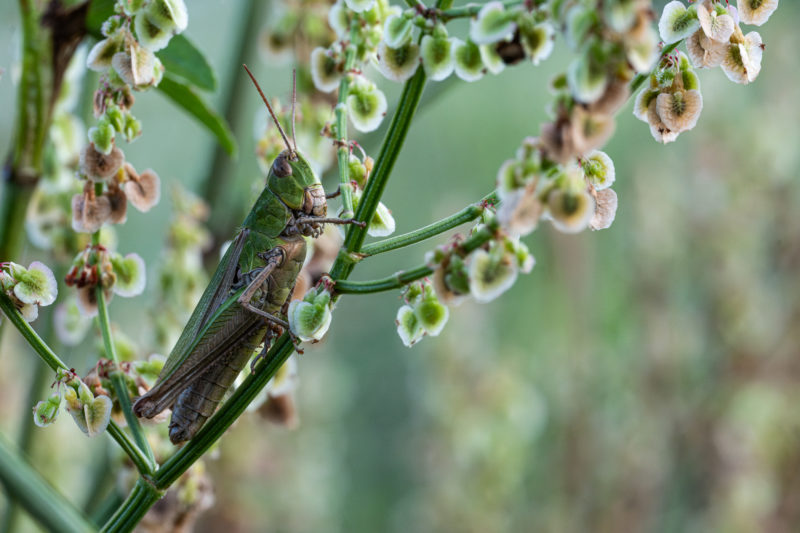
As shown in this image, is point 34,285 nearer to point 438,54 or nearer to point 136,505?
point 136,505

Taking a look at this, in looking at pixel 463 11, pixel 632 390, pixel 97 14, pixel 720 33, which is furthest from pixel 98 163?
pixel 632 390

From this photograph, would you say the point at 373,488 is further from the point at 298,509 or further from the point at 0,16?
the point at 0,16

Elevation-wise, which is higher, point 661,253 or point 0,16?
point 0,16

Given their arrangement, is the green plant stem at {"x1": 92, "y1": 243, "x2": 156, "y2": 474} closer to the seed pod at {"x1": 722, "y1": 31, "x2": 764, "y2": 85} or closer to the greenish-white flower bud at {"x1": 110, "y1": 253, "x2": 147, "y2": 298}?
the greenish-white flower bud at {"x1": 110, "y1": 253, "x2": 147, "y2": 298}

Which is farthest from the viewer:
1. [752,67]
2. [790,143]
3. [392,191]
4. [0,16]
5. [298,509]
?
[392,191]

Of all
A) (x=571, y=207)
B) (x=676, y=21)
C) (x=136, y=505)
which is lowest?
(x=136, y=505)

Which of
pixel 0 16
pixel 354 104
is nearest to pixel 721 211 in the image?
pixel 354 104
